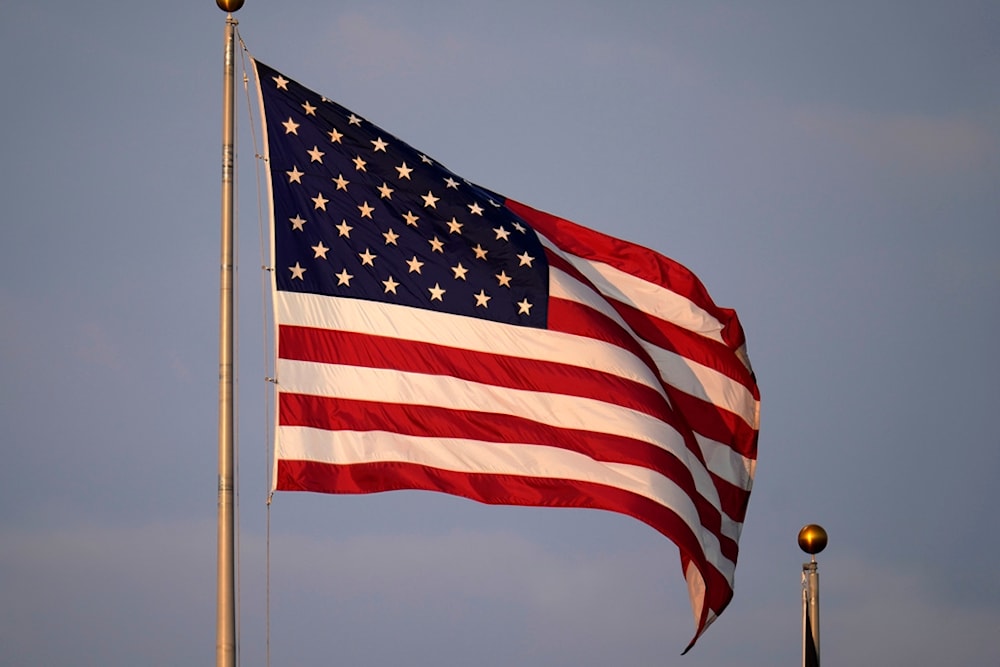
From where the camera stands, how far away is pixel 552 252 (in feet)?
74.0

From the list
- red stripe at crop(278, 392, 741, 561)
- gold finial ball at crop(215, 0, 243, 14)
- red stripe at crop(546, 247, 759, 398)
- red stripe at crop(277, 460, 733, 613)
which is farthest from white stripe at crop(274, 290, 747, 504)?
gold finial ball at crop(215, 0, 243, 14)

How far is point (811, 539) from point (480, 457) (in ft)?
15.1

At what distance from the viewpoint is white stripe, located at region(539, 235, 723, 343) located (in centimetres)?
2347

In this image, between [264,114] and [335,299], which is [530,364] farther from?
[264,114]

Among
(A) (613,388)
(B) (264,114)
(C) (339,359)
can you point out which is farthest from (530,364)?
(B) (264,114)

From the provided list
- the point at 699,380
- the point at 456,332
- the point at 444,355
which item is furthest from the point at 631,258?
the point at 444,355

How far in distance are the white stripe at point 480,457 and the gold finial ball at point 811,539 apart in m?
1.39

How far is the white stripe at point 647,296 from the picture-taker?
23.5 m

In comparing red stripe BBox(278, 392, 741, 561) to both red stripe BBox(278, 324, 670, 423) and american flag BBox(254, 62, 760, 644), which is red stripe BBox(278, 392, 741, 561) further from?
red stripe BBox(278, 324, 670, 423)

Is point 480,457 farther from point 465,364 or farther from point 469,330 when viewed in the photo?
point 469,330

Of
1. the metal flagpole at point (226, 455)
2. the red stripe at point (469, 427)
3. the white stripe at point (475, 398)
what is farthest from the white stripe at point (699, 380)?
the metal flagpole at point (226, 455)

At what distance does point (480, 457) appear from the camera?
2097 cm

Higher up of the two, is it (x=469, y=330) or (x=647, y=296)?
(x=647, y=296)

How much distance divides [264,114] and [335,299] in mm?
2361
